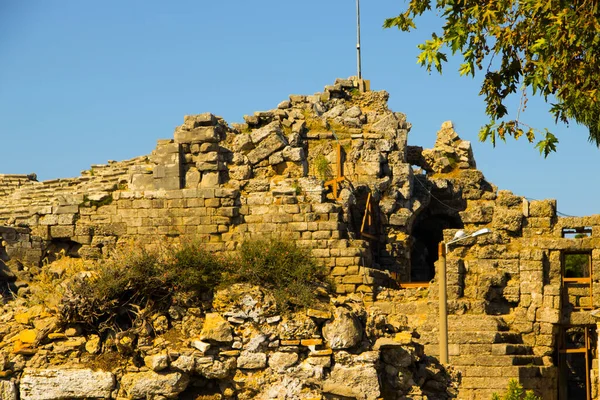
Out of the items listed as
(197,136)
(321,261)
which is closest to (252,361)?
(321,261)

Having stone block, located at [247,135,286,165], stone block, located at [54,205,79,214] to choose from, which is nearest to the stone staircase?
stone block, located at [247,135,286,165]

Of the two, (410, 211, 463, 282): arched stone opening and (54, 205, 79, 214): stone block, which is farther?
(410, 211, 463, 282): arched stone opening

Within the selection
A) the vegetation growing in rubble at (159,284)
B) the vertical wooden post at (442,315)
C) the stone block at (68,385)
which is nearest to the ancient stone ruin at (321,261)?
the stone block at (68,385)

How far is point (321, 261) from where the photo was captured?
2714 centimetres

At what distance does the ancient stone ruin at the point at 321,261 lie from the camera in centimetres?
1991

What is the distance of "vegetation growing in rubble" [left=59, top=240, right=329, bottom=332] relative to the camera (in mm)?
20422

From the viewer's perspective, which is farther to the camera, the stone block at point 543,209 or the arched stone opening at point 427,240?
the arched stone opening at point 427,240

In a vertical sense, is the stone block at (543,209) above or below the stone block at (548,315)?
above

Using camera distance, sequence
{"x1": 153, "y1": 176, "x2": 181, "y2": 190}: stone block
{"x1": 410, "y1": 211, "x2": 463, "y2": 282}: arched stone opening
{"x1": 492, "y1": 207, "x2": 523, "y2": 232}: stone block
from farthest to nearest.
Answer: {"x1": 410, "y1": 211, "x2": 463, "y2": 282}: arched stone opening < {"x1": 492, "y1": 207, "x2": 523, "y2": 232}: stone block < {"x1": 153, "y1": 176, "x2": 181, "y2": 190}: stone block

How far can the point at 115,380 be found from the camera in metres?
19.8

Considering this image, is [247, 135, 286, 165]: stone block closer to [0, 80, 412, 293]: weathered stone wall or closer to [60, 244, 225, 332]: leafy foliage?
[0, 80, 412, 293]: weathered stone wall

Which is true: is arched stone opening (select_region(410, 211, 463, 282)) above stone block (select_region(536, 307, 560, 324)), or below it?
above

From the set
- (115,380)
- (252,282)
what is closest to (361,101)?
(252,282)

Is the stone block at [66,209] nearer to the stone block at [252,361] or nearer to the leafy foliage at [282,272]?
the leafy foliage at [282,272]
